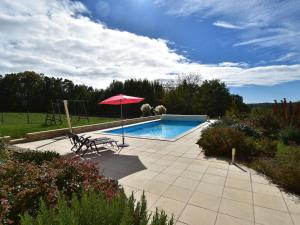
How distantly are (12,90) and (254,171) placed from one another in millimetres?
41070

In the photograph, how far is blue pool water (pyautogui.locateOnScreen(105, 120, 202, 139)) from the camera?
12.9 meters

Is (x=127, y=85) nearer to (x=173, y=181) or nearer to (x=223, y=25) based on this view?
(x=223, y=25)

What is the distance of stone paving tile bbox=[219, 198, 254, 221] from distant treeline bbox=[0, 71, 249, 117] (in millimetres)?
13936

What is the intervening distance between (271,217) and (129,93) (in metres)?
24.1

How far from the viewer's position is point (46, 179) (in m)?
2.97

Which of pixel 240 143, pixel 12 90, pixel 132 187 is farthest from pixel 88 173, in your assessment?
pixel 12 90

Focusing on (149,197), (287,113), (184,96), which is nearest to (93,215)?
(149,197)

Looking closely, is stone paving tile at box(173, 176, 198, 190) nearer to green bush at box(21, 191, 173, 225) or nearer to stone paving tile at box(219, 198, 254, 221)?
stone paving tile at box(219, 198, 254, 221)

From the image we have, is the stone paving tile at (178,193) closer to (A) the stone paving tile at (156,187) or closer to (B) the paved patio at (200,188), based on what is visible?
(B) the paved patio at (200,188)

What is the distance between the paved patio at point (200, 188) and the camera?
3324 millimetres

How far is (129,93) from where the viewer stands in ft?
86.9

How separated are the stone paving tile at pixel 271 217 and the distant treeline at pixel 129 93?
13953 millimetres

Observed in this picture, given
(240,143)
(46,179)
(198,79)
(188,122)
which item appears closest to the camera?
(46,179)

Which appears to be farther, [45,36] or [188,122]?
[188,122]
